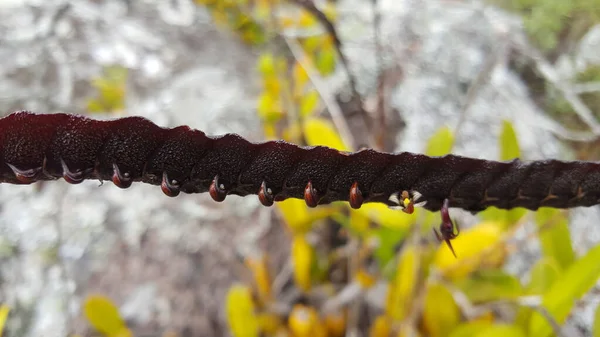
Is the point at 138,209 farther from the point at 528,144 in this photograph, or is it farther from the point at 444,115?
the point at 528,144

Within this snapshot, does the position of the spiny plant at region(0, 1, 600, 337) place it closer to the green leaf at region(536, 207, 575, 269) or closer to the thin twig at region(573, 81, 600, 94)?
the green leaf at region(536, 207, 575, 269)

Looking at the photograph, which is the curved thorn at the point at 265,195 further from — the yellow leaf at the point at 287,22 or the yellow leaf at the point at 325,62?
the yellow leaf at the point at 287,22

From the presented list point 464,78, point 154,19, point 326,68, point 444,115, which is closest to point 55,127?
point 326,68

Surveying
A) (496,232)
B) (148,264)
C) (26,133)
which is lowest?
(148,264)

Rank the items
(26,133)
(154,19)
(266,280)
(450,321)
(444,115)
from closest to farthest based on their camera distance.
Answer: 1. (26,133)
2. (450,321)
3. (266,280)
4. (444,115)
5. (154,19)

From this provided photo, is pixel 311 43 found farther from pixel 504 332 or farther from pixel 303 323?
pixel 504 332

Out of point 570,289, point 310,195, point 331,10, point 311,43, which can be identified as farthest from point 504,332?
point 331,10
